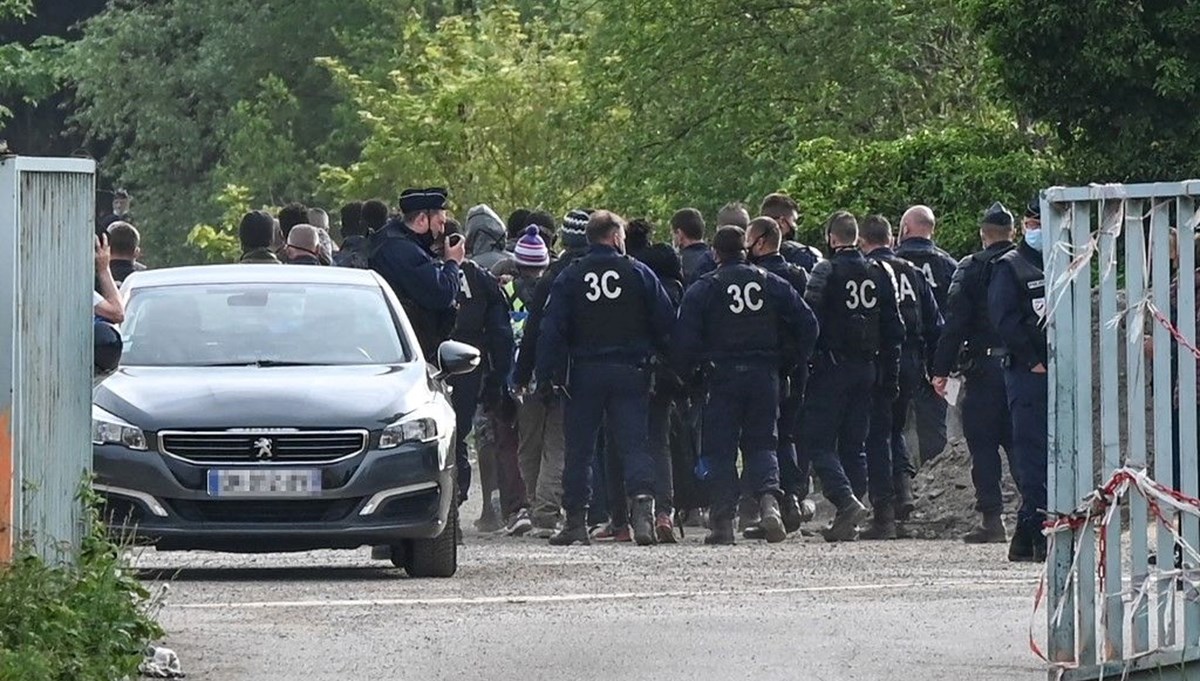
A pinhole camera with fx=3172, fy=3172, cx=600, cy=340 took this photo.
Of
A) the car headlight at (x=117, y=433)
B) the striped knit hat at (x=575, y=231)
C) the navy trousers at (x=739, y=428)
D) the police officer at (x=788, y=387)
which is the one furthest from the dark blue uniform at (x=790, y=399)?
the car headlight at (x=117, y=433)

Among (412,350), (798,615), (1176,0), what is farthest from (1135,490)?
(1176,0)

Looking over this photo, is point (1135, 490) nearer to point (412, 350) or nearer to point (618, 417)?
point (412, 350)

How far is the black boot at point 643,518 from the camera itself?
59.2 ft

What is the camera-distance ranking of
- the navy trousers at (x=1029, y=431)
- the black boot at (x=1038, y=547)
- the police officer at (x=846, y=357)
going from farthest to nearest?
the police officer at (x=846, y=357) → the black boot at (x=1038, y=547) → the navy trousers at (x=1029, y=431)

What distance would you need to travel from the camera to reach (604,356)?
17.7 metres

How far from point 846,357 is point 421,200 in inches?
117

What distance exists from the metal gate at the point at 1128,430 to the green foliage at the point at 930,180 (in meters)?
16.5

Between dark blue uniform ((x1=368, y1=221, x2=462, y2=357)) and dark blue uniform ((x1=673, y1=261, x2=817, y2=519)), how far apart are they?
1437 millimetres

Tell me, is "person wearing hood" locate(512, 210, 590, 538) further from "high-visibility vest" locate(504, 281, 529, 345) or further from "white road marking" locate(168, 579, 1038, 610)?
"white road marking" locate(168, 579, 1038, 610)

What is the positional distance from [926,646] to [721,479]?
277 inches

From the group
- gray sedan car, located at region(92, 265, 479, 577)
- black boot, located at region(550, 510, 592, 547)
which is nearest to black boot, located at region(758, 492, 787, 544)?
black boot, located at region(550, 510, 592, 547)

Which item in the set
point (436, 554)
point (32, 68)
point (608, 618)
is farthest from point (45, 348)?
point (32, 68)

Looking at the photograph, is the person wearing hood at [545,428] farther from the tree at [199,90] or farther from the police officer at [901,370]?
the tree at [199,90]

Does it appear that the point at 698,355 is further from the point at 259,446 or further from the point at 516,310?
the point at 259,446
